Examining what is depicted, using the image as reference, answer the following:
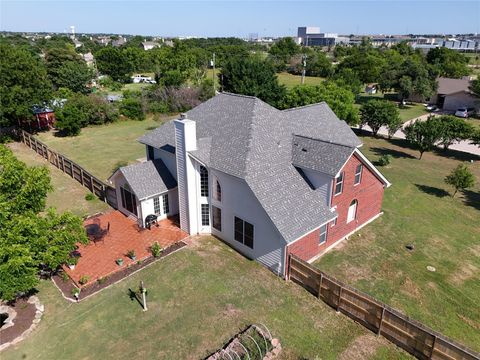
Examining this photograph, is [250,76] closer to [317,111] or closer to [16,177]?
[317,111]

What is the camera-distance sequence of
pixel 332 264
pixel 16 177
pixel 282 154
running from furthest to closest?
pixel 282 154 < pixel 332 264 < pixel 16 177

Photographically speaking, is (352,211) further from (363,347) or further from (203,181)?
(203,181)

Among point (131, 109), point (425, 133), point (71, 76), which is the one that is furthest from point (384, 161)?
point (71, 76)

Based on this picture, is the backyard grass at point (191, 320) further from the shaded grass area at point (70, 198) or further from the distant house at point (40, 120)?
the distant house at point (40, 120)

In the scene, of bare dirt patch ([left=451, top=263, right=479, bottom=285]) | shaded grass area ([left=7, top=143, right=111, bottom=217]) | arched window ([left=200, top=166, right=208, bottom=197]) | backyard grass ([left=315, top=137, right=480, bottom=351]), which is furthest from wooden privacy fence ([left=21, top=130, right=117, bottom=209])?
bare dirt patch ([left=451, top=263, right=479, bottom=285])

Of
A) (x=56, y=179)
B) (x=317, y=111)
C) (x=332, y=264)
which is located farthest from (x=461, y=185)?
(x=56, y=179)

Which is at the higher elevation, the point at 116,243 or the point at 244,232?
the point at 244,232

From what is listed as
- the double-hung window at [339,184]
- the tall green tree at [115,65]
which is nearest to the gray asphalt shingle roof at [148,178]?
the double-hung window at [339,184]
